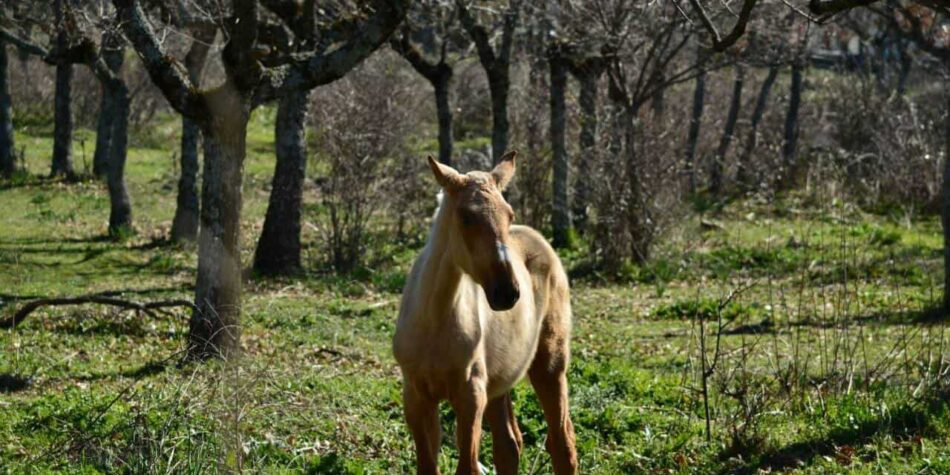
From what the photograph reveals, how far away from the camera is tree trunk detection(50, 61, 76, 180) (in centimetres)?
2627

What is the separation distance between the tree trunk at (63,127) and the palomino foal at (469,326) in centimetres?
2077

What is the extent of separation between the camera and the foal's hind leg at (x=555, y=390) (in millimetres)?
7977

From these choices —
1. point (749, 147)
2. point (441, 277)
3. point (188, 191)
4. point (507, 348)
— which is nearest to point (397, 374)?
point (507, 348)

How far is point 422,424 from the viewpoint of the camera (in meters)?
6.96

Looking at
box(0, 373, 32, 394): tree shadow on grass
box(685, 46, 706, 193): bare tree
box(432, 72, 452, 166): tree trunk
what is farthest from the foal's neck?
box(685, 46, 706, 193): bare tree

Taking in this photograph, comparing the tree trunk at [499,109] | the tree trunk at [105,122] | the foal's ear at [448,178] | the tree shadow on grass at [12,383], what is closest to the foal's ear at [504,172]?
the foal's ear at [448,178]

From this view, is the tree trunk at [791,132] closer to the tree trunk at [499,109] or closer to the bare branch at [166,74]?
the tree trunk at [499,109]

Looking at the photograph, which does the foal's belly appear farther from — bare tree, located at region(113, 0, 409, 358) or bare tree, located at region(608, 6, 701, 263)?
bare tree, located at region(608, 6, 701, 263)

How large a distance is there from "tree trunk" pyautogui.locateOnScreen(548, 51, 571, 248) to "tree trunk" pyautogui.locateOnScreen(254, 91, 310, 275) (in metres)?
4.96

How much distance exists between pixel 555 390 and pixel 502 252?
216 cm

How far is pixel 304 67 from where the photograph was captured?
10844 millimetres

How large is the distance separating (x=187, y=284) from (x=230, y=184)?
18.7 ft

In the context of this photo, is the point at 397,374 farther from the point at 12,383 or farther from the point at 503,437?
the point at 503,437

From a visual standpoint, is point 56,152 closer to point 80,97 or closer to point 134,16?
point 80,97
